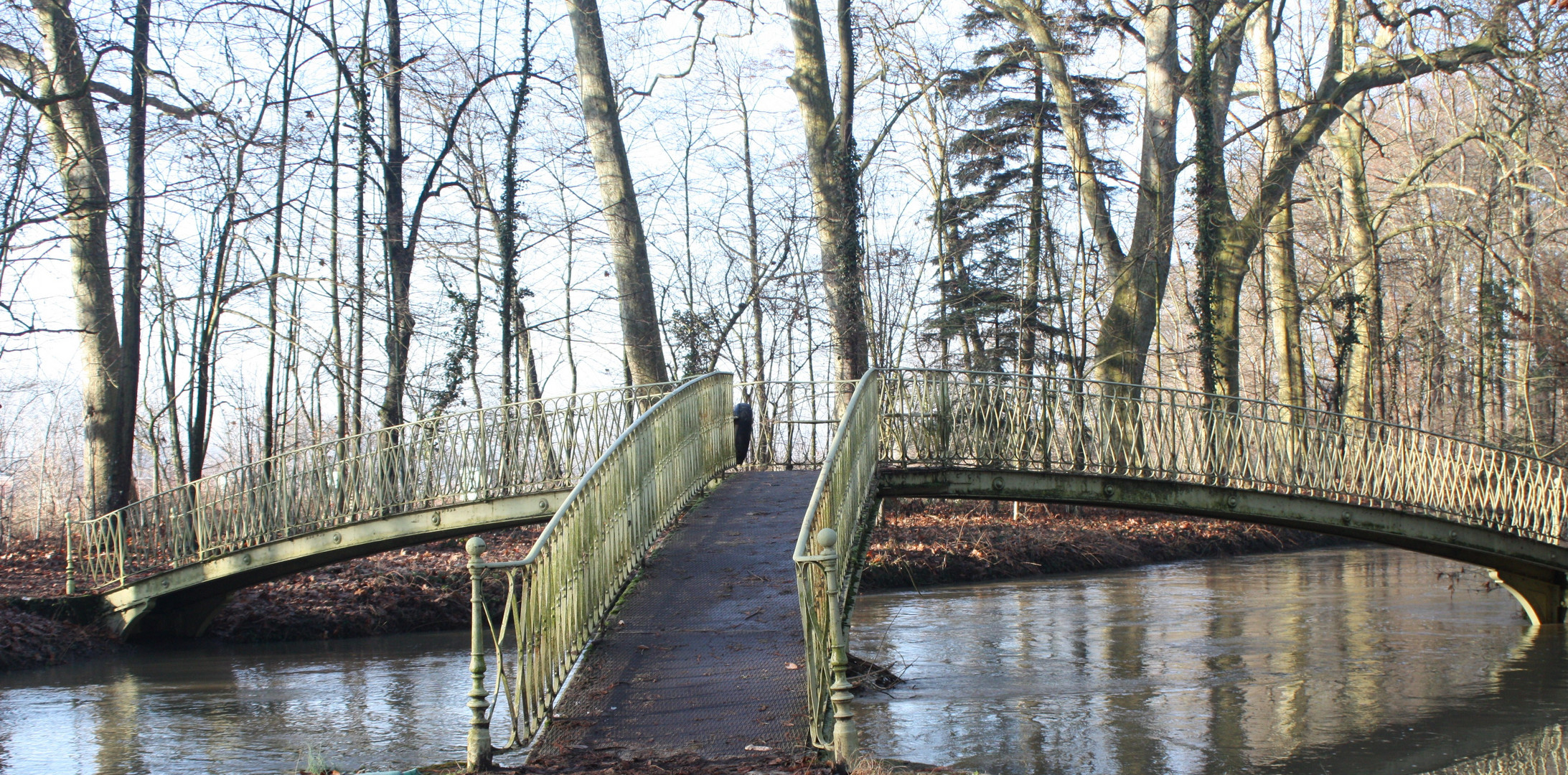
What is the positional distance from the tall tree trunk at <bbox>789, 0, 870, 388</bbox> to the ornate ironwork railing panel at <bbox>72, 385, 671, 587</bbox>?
6383 millimetres

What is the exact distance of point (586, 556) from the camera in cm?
770

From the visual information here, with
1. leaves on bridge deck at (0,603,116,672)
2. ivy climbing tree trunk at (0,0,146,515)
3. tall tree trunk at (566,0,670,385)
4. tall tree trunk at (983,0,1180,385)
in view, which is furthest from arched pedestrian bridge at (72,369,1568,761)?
tall tree trunk at (983,0,1180,385)

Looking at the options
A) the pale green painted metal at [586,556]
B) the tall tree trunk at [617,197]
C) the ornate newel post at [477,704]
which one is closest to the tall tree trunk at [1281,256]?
the tall tree trunk at [617,197]

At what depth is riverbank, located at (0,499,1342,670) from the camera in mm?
13547

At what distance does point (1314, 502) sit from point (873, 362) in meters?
15.2

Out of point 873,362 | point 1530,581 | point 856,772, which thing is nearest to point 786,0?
point 873,362

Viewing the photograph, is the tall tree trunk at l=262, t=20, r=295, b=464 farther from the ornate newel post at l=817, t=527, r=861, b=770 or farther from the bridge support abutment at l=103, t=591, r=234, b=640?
the ornate newel post at l=817, t=527, r=861, b=770

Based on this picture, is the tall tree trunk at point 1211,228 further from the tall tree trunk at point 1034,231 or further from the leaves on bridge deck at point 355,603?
the leaves on bridge deck at point 355,603

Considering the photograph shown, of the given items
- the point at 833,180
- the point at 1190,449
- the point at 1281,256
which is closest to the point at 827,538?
the point at 1190,449

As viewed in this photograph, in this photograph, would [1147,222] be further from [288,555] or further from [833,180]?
[288,555]

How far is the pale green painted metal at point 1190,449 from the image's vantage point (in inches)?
482

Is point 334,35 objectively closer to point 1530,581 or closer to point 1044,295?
point 1044,295

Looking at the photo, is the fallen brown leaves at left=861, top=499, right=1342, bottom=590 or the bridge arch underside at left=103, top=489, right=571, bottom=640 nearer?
the bridge arch underside at left=103, top=489, right=571, bottom=640

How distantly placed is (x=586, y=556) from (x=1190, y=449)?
308 inches
